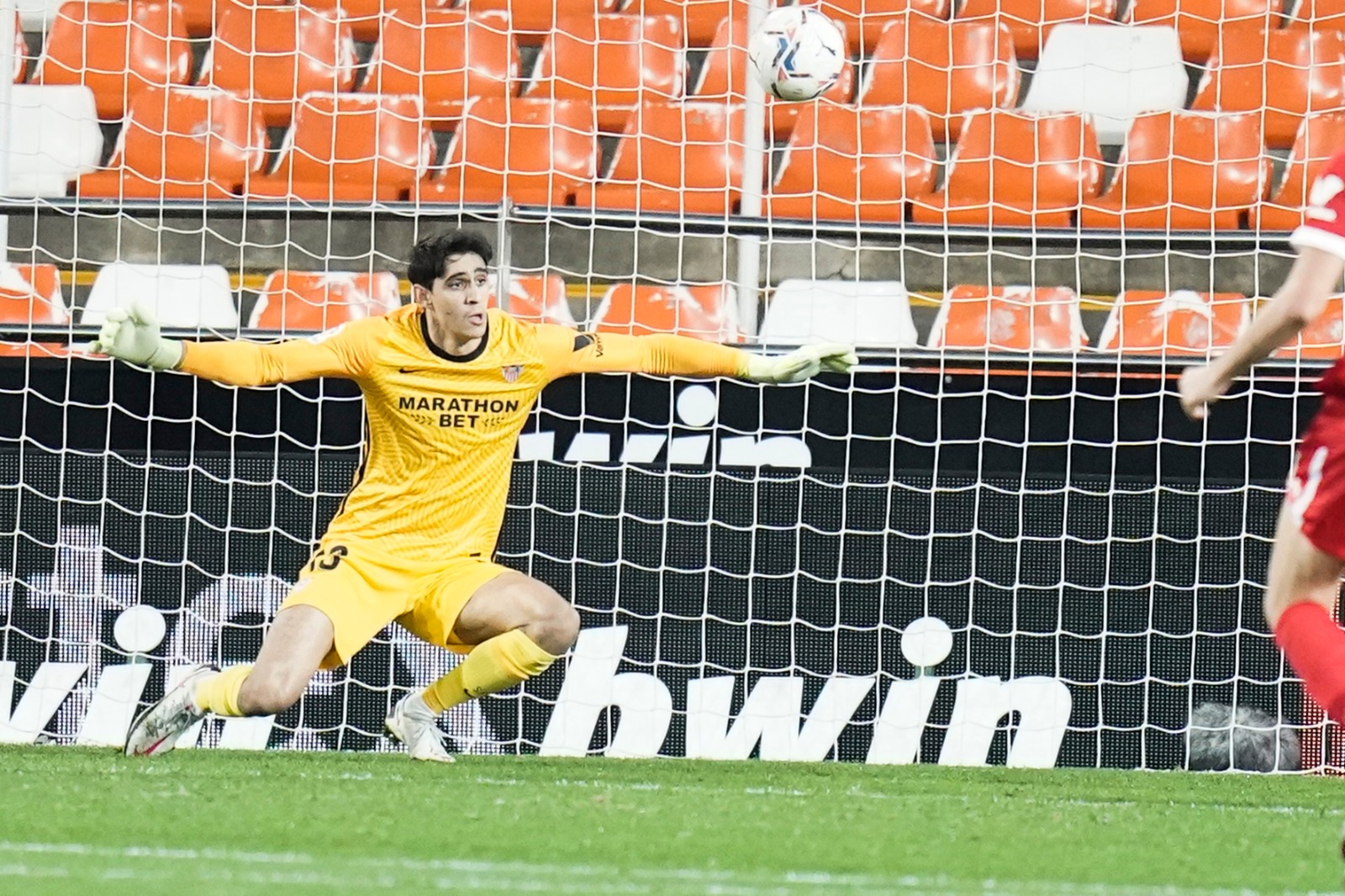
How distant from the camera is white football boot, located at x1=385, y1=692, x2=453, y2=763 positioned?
603 centimetres

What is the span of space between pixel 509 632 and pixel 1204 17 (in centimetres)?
564

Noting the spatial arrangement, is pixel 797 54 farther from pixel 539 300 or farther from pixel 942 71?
pixel 942 71

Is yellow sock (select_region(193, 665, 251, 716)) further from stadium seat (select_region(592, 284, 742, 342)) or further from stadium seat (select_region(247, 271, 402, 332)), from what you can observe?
stadium seat (select_region(592, 284, 742, 342))

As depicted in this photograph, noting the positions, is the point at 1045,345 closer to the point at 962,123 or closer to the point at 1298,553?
the point at 962,123

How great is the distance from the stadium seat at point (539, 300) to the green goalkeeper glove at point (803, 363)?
2.37 meters

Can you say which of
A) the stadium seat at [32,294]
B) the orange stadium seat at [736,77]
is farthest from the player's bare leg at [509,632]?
the orange stadium seat at [736,77]

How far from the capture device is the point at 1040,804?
201 inches

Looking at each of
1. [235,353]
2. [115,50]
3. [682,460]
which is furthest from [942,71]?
[235,353]

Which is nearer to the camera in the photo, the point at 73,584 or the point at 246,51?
the point at 73,584

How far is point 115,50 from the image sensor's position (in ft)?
32.0

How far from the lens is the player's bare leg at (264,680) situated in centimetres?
553

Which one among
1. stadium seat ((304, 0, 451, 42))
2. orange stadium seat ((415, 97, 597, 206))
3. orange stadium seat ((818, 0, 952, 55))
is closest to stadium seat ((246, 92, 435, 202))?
orange stadium seat ((415, 97, 597, 206))

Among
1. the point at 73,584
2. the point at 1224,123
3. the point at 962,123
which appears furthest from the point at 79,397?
the point at 1224,123

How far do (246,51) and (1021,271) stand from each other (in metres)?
3.83
